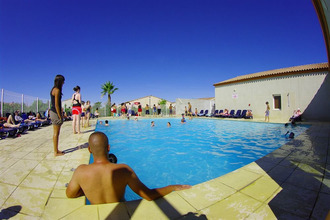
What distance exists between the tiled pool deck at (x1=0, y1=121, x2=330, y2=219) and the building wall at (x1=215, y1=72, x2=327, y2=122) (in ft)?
46.7

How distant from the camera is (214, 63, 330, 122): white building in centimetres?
1273

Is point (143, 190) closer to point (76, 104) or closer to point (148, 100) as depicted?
point (76, 104)

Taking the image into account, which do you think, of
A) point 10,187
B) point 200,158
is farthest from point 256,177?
point 10,187

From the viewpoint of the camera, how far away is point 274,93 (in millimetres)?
15461

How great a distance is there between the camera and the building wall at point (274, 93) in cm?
1335

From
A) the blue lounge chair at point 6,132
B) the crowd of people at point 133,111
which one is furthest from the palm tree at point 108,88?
the blue lounge chair at point 6,132

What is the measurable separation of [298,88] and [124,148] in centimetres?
1605

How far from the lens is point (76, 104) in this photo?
5.74 metres

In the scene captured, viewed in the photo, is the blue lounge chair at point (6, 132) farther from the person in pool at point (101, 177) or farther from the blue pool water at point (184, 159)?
the person in pool at point (101, 177)

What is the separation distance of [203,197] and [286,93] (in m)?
17.1

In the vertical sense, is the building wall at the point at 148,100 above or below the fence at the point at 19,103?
above

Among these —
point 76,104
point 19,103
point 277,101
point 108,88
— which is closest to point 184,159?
point 76,104

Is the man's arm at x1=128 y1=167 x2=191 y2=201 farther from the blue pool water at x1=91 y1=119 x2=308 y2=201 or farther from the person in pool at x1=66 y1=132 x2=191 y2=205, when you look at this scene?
the blue pool water at x1=91 y1=119 x2=308 y2=201

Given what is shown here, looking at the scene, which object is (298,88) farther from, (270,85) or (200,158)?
(200,158)
